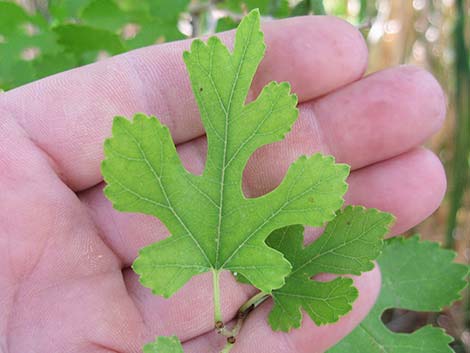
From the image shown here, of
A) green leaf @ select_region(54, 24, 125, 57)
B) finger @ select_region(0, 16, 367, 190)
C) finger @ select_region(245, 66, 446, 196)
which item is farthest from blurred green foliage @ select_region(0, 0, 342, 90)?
finger @ select_region(245, 66, 446, 196)

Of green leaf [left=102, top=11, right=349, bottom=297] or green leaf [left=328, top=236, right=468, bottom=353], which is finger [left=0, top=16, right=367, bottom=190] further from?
green leaf [left=328, top=236, right=468, bottom=353]

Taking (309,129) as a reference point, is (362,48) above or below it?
above

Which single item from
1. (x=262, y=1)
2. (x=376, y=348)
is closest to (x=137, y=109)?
(x=262, y=1)

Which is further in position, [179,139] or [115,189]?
[179,139]

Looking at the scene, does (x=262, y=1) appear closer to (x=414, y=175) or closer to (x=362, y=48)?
(x=362, y=48)

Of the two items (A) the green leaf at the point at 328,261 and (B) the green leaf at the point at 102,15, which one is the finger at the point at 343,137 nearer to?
(A) the green leaf at the point at 328,261

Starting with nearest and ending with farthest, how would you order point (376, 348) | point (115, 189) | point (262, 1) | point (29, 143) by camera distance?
point (115, 189)
point (29, 143)
point (376, 348)
point (262, 1)

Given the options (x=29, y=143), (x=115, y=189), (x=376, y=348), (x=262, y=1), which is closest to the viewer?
(x=115, y=189)

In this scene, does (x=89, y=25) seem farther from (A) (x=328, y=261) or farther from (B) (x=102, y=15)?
(A) (x=328, y=261)
